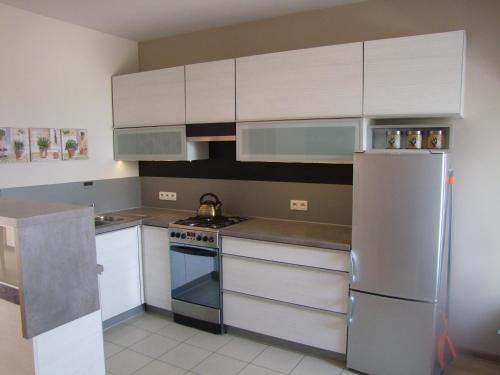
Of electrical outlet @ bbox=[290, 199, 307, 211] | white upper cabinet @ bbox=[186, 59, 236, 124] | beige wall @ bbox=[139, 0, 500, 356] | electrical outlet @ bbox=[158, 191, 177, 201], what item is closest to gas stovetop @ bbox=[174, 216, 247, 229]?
electrical outlet @ bbox=[290, 199, 307, 211]

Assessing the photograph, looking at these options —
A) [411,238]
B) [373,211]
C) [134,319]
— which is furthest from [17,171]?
[411,238]

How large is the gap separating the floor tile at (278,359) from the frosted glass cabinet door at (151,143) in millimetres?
1762

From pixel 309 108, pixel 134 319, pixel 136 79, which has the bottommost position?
pixel 134 319

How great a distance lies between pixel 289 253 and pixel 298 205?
64 centimetres

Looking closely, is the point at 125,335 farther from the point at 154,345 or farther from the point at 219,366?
the point at 219,366

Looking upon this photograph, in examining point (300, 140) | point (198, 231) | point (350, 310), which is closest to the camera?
point (350, 310)

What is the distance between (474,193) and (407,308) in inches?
38.5

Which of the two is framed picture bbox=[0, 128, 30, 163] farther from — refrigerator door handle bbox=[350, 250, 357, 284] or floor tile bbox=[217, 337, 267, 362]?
refrigerator door handle bbox=[350, 250, 357, 284]

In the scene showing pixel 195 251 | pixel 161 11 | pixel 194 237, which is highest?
pixel 161 11

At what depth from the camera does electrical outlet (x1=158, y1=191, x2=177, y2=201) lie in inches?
159

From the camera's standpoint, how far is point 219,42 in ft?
11.8

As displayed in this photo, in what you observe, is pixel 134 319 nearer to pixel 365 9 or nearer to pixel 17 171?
pixel 17 171

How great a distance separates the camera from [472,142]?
107 inches

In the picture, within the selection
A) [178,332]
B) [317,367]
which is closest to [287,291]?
[317,367]
